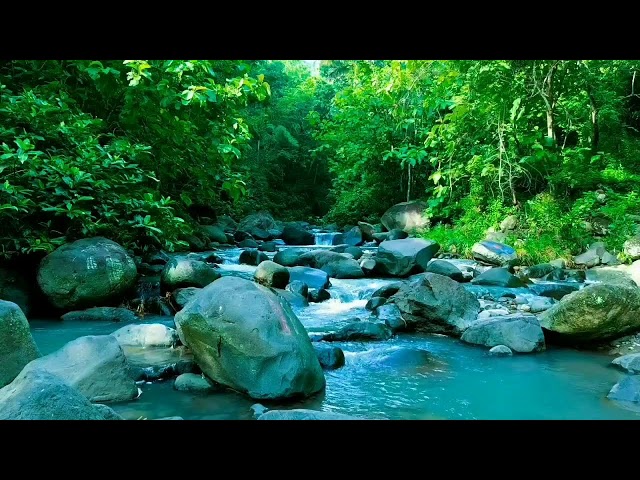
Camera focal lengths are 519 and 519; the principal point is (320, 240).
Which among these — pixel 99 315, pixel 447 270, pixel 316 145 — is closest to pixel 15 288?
pixel 99 315

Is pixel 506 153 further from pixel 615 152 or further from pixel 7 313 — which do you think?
pixel 7 313

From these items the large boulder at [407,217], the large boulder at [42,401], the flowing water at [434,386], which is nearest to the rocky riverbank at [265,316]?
the large boulder at [42,401]

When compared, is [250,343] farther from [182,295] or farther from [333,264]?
[333,264]

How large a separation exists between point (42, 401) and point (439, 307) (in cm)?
516

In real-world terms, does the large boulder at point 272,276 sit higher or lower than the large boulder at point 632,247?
lower

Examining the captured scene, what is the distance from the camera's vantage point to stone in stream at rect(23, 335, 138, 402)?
4.12 meters

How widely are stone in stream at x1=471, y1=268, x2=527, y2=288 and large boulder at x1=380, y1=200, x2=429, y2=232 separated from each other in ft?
24.5

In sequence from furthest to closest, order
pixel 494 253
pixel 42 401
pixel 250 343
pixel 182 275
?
pixel 494 253, pixel 182 275, pixel 250 343, pixel 42 401

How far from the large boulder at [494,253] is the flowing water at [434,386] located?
5.83m

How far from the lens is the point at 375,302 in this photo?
315 inches

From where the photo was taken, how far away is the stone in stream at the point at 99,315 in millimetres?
6895

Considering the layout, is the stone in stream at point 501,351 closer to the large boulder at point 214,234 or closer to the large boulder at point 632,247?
the large boulder at point 632,247
